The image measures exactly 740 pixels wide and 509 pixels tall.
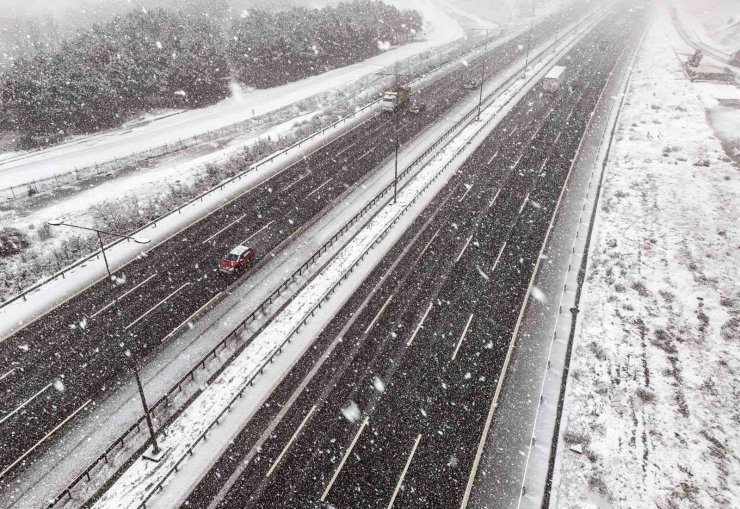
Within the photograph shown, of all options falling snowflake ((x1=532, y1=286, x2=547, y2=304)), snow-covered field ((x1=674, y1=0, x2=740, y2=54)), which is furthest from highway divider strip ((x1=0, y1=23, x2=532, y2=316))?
snow-covered field ((x1=674, y1=0, x2=740, y2=54))

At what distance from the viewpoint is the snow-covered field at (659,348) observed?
60.7 feet

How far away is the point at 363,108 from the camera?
6688 centimetres

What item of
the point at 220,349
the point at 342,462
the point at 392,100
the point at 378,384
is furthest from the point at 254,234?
the point at 392,100

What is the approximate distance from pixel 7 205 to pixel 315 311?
33.3 m

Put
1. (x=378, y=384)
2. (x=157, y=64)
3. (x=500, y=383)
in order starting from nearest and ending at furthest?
(x=378, y=384) → (x=500, y=383) → (x=157, y=64)

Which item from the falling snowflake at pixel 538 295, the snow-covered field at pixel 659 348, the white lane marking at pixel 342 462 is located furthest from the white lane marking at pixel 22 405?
the falling snowflake at pixel 538 295

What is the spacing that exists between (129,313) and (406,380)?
17781 millimetres

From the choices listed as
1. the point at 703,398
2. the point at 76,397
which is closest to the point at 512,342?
the point at 703,398

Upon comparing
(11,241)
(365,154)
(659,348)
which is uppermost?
(365,154)

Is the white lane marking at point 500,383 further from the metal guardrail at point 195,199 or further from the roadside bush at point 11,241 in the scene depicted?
the roadside bush at point 11,241

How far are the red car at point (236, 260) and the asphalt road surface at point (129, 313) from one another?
36.1 inches

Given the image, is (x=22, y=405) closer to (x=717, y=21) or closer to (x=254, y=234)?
(x=254, y=234)

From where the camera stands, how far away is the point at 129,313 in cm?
2748

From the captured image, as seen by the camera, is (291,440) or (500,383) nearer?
(291,440)
